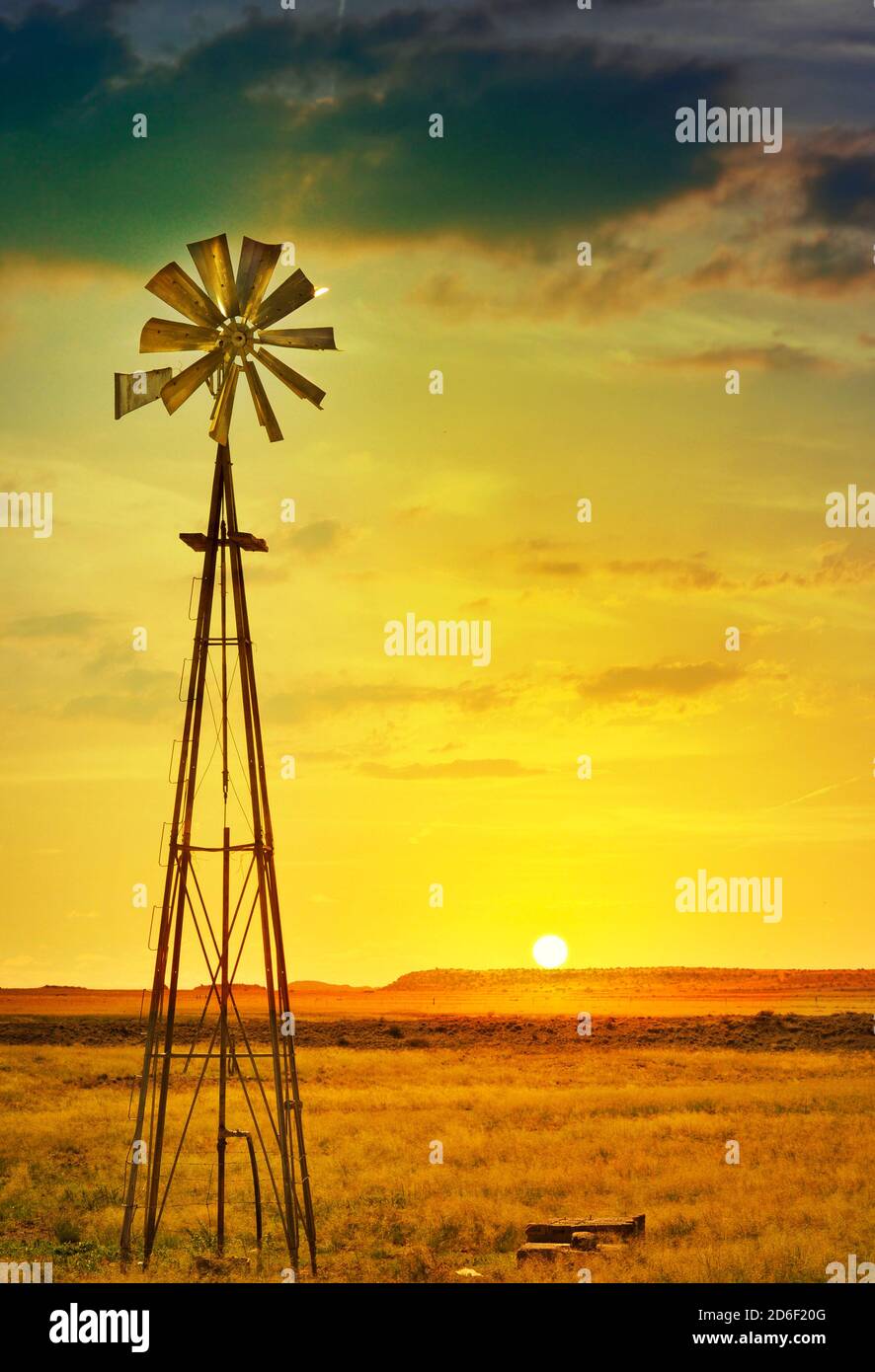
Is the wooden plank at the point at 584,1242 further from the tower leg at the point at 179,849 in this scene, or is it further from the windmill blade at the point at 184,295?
the windmill blade at the point at 184,295

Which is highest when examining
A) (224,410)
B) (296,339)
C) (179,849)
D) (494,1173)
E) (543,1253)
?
(296,339)

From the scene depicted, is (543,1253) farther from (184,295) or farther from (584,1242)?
(184,295)

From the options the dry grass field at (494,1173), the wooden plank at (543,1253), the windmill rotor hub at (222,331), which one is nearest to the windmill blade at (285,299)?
the windmill rotor hub at (222,331)

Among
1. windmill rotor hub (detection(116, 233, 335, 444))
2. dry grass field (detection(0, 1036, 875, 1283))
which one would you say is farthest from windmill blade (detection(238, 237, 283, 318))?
dry grass field (detection(0, 1036, 875, 1283))

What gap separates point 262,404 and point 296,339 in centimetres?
86

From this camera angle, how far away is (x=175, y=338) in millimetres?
18094

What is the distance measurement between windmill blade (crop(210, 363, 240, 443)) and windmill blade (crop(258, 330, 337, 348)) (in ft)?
1.86

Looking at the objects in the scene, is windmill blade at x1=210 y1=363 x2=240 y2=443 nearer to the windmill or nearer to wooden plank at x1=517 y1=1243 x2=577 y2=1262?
the windmill

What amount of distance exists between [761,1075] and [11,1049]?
86.3ft

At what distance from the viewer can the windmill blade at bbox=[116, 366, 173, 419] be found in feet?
58.6

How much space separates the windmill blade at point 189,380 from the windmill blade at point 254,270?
0.64m

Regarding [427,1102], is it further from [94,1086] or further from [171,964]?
[171,964]

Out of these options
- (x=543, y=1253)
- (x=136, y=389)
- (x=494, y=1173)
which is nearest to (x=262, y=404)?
(x=136, y=389)
